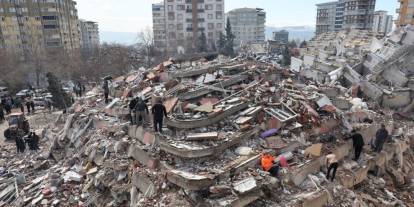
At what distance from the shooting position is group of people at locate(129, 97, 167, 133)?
792cm

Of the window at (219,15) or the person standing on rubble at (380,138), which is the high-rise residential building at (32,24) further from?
the person standing on rubble at (380,138)

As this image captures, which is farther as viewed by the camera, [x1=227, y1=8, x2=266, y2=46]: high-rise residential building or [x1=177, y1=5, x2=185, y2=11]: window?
[x1=227, y1=8, x2=266, y2=46]: high-rise residential building

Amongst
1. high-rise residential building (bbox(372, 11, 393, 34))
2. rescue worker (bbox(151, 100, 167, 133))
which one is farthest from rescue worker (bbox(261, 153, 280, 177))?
high-rise residential building (bbox(372, 11, 393, 34))

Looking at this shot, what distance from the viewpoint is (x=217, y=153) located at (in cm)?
731

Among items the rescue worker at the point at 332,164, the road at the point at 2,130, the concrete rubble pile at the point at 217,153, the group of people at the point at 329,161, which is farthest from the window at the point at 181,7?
the rescue worker at the point at 332,164

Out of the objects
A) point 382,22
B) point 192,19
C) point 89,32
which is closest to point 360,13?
point 382,22

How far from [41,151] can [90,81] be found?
20.5 m

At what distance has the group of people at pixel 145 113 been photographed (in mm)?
7922

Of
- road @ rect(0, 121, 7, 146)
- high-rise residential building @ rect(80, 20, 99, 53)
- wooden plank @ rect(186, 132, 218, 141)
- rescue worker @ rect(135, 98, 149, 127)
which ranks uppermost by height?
high-rise residential building @ rect(80, 20, 99, 53)

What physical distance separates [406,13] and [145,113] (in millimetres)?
35600

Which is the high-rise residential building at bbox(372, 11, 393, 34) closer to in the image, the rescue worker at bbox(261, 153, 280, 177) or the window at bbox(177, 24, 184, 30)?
the window at bbox(177, 24, 184, 30)

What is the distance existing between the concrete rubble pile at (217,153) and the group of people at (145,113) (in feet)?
0.76

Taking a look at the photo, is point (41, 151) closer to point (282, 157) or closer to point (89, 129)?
point (89, 129)

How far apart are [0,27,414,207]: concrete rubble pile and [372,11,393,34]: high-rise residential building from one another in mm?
45536
